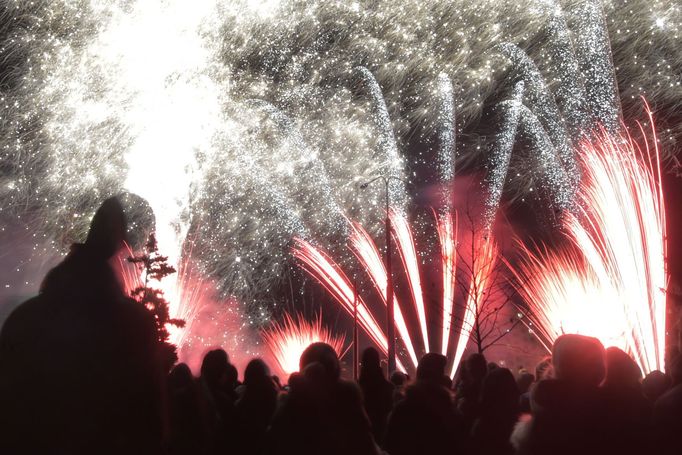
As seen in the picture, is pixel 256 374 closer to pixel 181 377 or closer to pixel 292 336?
pixel 181 377

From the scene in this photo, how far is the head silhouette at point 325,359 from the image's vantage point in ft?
15.7

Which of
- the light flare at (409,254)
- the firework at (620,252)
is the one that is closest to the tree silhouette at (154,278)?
the light flare at (409,254)

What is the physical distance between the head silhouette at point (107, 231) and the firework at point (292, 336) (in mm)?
33281

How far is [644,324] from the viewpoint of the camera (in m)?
15.9

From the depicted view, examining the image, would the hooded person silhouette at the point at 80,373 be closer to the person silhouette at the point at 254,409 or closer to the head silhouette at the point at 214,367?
the person silhouette at the point at 254,409

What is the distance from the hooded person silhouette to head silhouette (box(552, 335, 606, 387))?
91.4 inches

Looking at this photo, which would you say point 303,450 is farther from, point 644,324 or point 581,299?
point 581,299

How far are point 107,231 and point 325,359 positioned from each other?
96.8 inches

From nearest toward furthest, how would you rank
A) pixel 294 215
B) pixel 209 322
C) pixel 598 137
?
pixel 598 137 → pixel 294 215 → pixel 209 322

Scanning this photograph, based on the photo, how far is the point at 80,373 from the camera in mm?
2758

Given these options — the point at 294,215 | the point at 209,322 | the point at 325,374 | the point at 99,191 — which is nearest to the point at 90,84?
the point at 99,191

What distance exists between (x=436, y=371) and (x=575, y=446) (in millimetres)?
2284

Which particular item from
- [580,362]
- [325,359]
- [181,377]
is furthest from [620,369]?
[181,377]

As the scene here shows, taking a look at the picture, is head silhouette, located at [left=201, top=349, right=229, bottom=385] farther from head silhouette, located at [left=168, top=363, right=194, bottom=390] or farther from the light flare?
the light flare
